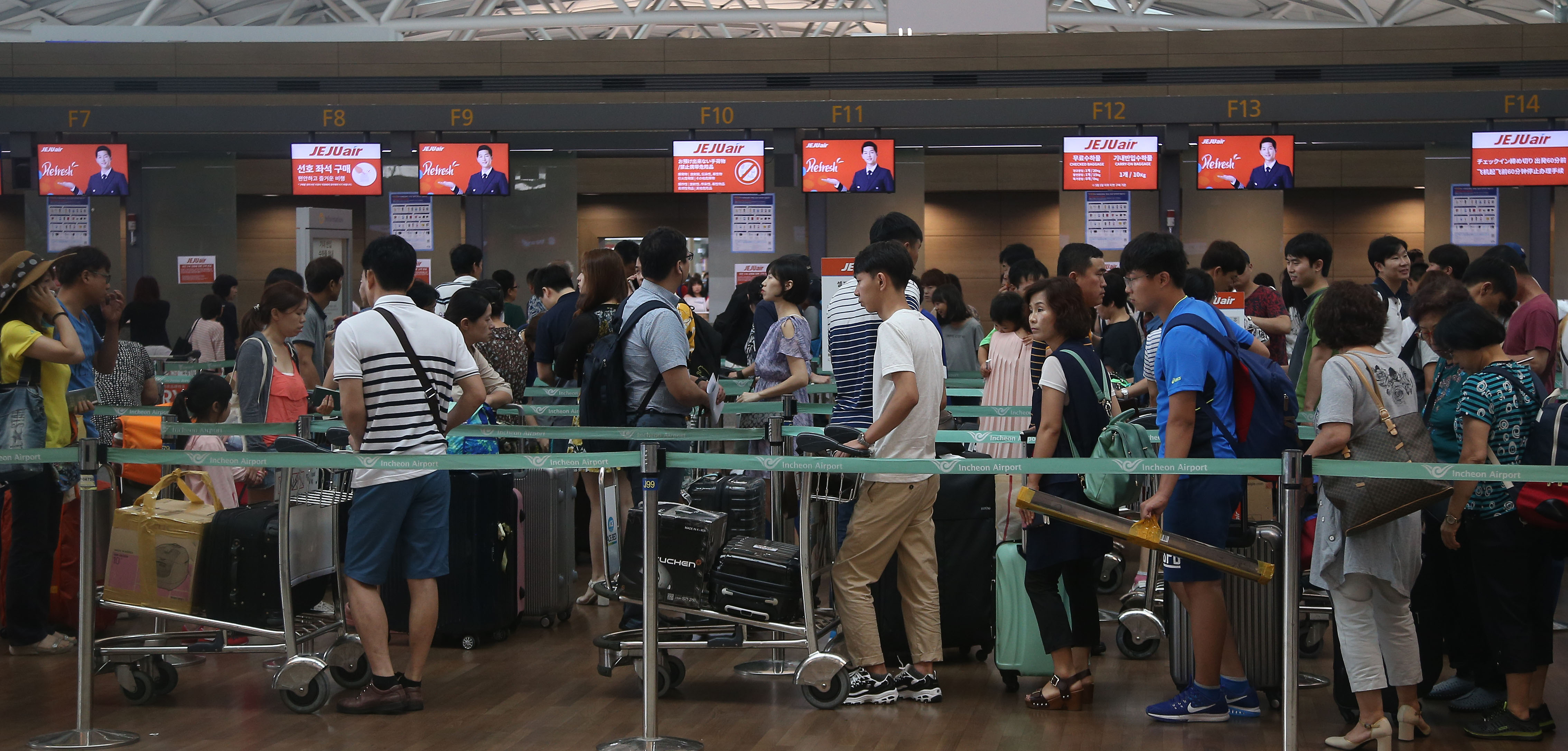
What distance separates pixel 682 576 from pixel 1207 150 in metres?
9.82

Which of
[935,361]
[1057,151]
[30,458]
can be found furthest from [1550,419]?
[1057,151]

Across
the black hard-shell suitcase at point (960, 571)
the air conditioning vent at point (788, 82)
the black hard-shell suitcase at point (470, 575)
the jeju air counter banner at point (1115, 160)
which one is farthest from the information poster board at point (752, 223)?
the black hard-shell suitcase at point (960, 571)

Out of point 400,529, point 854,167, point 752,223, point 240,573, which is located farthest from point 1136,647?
point 752,223

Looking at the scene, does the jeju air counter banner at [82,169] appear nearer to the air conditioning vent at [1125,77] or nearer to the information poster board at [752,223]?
the information poster board at [752,223]

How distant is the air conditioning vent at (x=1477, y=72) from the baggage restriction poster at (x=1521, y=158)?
1.72m

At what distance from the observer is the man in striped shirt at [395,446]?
14.5ft

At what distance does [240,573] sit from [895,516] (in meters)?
2.27

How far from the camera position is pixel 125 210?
1459cm

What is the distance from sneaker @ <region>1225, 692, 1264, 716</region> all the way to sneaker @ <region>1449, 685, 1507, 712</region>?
65 centimetres

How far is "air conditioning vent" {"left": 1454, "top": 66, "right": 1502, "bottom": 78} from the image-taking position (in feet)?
46.2

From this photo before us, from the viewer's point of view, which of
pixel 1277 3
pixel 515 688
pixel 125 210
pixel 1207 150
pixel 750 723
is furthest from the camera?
pixel 1277 3

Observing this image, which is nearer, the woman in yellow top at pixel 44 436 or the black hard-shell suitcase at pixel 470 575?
the woman in yellow top at pixel 44 436

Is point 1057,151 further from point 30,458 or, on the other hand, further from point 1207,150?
point 30,458

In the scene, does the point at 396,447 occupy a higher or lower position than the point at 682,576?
higher
